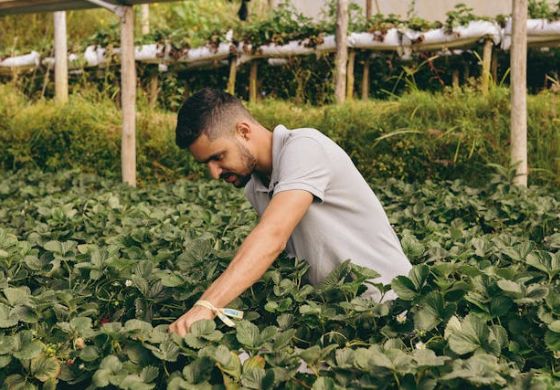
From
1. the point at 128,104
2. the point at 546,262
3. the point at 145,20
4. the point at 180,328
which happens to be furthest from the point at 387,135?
the point at 145,20

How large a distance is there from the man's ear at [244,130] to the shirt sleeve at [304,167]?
7.0 inches

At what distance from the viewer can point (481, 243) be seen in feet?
10.8

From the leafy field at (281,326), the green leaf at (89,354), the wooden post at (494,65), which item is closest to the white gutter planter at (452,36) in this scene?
the wooden post at (494,65)

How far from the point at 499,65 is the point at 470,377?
9272 millimetres

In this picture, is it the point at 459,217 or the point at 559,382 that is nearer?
the point at 559,382

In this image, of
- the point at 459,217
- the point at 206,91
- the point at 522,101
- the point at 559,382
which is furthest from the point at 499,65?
the point at 559,382

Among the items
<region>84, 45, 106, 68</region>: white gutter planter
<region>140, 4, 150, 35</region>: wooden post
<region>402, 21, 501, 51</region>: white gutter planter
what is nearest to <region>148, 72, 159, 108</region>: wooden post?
<region>84, 45, 106, 68</region>: white gutter planter

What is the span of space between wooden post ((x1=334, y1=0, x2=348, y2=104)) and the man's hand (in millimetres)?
6962

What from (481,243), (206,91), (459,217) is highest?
(206,91)

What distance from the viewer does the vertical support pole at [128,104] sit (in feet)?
26.8

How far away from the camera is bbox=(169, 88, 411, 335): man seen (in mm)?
2783

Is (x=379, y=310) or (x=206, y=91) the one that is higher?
(x=206, y=91)

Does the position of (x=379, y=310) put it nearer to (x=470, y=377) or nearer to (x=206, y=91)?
(x=470, y=377)

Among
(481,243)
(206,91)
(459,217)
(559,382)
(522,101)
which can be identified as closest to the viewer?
(559,382)
